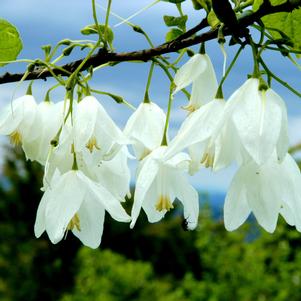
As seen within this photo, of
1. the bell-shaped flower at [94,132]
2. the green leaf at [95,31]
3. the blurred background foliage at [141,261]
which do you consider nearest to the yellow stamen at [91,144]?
the bell-shaped flower at [94,132]

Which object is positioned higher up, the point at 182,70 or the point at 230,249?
the point at 182,70

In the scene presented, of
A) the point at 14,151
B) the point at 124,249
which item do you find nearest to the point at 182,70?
the point at 14,151

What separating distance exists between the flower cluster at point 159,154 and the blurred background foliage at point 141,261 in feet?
17.3

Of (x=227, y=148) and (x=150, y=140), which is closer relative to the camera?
(x=227, y=148)

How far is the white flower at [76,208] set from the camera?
1.33m

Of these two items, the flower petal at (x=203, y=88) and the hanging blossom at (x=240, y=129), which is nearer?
the hanging blossom at (x=240, y=129)

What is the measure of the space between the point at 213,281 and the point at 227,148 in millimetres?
6887

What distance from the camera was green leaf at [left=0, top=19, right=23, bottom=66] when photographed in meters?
1.58

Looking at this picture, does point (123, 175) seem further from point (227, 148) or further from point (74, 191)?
point (227, 148)

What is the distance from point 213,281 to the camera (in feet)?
25.6

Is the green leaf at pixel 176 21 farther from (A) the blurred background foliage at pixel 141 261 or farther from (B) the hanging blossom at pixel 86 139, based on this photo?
(A) the blurred background foliage at pixel 141 261

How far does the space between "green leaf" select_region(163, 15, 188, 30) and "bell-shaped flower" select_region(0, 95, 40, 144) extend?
34 centimetres

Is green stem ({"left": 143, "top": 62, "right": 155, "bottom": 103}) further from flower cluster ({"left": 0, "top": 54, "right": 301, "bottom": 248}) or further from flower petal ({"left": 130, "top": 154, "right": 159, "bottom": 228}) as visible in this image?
flower petal ({"left": 130, "top": 154, "right": 159, "bottom": 228})

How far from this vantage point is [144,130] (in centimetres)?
143
